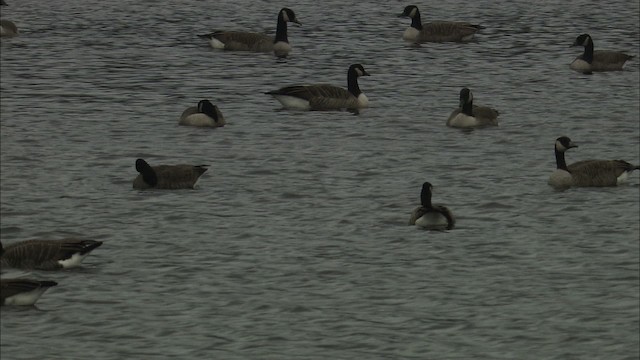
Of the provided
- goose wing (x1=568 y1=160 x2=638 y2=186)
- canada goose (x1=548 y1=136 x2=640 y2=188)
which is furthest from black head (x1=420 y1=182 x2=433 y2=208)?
goose wing (x1=568 y1=160 x2=638 y2=186)

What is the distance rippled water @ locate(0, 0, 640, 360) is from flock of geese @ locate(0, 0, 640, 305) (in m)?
0.31

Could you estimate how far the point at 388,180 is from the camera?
31.2m

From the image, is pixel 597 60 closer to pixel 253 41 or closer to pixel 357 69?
pixel 357 69

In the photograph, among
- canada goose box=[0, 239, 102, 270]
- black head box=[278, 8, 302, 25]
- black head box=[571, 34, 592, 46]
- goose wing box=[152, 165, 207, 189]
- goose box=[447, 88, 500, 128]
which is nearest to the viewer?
canada goose box=[0, 239, 102, 270]

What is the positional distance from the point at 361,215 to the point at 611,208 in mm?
4536

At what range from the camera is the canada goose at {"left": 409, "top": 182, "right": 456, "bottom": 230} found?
2672 centimetres

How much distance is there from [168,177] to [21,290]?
8715 mm

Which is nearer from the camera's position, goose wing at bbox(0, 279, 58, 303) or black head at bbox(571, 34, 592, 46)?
goose wing at bbox(0, 279, 58, 303)

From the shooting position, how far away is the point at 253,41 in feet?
175

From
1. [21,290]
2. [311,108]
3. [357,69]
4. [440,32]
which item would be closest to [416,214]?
[21,290]

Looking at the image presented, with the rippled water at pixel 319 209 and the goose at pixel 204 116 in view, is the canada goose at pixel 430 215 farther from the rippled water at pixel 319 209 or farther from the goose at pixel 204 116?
the goose at pixel 204 116

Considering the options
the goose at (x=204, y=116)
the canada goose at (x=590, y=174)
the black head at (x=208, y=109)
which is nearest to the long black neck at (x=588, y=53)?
the goose at (x=204, y=116)

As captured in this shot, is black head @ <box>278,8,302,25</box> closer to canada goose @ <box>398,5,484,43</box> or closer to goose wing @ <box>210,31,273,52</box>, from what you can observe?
goose wing @ <box>210,31,273,52</box>

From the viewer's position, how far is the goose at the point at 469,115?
3766 cm
